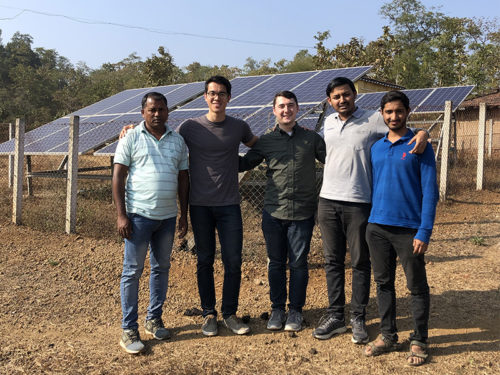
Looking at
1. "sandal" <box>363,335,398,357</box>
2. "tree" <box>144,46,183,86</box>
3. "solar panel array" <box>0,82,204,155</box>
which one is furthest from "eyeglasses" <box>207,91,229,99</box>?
"tree" <box>144,46,183,86</box>

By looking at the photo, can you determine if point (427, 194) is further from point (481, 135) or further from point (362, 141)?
point (481, 135)

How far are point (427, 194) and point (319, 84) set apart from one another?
22.8 ft

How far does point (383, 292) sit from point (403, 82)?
1096 inches

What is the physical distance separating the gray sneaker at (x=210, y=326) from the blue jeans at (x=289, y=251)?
571 mm

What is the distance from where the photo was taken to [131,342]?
364 cm

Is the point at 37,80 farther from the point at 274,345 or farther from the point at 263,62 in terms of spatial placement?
the point at 274,345

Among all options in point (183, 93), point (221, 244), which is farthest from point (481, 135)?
point (221, 244)

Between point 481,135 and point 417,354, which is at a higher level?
point 481,135

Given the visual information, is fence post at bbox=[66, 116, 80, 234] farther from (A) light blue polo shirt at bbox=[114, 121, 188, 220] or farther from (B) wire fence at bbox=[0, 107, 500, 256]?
(A) light blue polo shirt at bbox=[114, 121, 188, 220]

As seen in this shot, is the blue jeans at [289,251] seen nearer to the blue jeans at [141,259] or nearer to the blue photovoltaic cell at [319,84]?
the blue jeans at [141,259]

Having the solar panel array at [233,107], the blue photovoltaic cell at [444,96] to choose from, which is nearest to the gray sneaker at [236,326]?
the solar panel array at [233,107]

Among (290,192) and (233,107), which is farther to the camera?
(233,107)

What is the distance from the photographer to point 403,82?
94.7 feet

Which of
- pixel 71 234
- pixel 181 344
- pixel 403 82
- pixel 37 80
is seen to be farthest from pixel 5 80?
pixel 181 344
